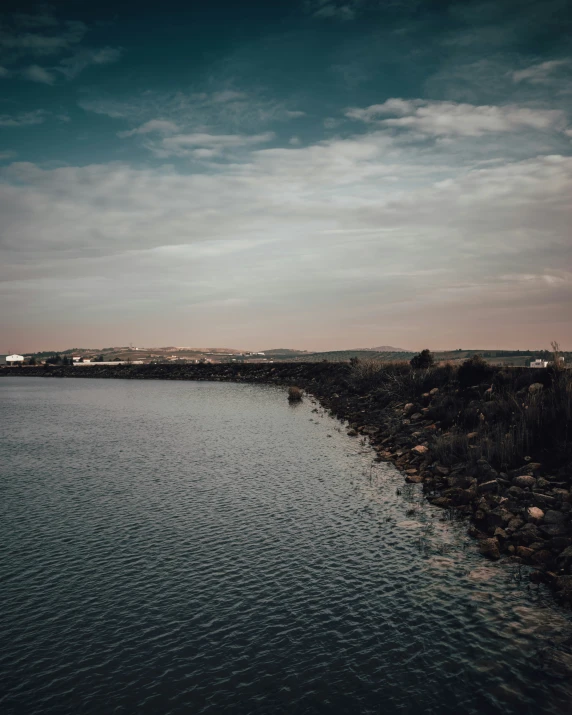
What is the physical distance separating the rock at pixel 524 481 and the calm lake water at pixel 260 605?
3.41 metres

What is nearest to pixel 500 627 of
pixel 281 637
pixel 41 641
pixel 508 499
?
pixel 281 637

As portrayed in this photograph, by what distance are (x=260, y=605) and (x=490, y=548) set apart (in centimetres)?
814

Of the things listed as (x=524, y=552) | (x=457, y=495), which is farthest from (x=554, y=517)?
(x=457, y=495)

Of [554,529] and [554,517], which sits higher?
[554,517]

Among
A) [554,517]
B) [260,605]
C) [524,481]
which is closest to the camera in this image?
[260,605]

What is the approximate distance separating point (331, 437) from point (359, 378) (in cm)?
3147

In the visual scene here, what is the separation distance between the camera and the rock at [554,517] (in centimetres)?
1767

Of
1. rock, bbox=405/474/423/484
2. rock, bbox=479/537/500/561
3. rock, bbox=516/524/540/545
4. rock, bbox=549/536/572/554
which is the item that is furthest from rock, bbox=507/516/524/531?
rock, bbox=405/474/423/484

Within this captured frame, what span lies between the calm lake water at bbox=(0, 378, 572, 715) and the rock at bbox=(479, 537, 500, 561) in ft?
1.67

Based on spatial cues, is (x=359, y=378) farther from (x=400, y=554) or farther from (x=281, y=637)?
(x=281, y=637)

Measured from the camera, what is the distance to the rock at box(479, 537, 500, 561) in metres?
17.1

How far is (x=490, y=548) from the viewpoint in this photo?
1733cm

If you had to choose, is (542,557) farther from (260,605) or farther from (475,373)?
(475,373)

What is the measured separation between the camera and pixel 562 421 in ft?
80.1
